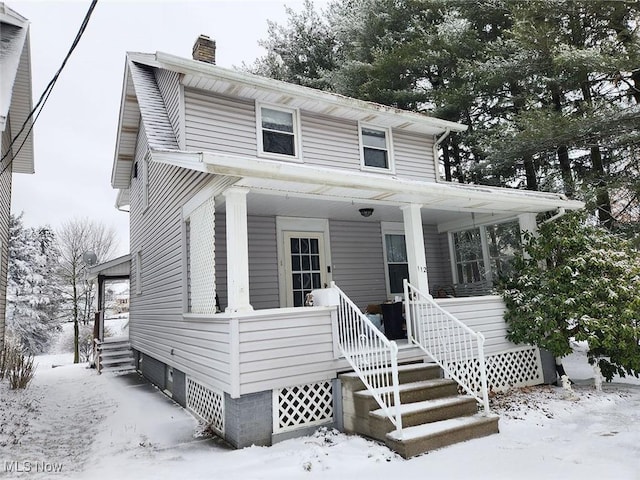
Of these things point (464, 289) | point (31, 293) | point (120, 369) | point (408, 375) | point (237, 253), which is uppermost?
point (31, 293)

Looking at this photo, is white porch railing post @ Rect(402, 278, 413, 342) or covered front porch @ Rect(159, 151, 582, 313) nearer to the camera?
covered front porch @ Rect(159, 151, 582, 313)

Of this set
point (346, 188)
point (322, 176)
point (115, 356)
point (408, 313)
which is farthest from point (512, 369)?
point (115, 356)

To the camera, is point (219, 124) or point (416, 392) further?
point (219, 124)

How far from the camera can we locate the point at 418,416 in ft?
16.3

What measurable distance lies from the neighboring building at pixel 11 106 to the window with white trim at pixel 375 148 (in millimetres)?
6355

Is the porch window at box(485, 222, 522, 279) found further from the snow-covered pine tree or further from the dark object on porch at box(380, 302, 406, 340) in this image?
the snow-covered pine tree

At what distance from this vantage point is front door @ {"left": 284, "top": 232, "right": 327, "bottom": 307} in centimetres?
835

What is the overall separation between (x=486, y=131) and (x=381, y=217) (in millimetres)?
5988

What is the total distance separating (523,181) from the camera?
1377cm

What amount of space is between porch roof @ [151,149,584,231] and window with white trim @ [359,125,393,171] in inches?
77.1

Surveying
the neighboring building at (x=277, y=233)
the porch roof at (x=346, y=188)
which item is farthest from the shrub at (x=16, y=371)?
the porch roof at (x=346, y=188)

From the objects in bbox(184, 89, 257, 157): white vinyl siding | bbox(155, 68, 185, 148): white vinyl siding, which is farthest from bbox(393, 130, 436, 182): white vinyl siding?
bbox(155, 68, 185, 148): white vinyl siding

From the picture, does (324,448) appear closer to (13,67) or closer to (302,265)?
(302,265)

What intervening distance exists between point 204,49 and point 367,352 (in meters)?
7.11
